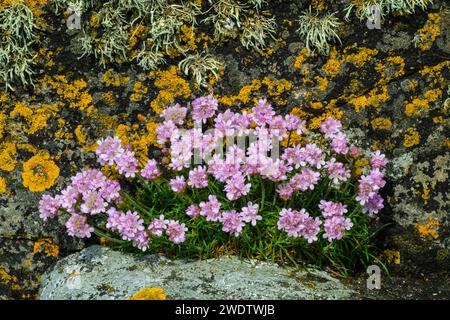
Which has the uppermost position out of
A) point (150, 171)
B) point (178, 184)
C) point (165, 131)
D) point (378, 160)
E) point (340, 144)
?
point (165, 131)

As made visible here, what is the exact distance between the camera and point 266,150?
17.2ft

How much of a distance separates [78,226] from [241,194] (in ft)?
4.35

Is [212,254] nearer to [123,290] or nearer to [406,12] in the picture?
[123,290]

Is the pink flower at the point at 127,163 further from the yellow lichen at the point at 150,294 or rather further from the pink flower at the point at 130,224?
the yellow lichen at the point at 150,294

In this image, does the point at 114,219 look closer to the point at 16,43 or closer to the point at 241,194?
the point at 241,194

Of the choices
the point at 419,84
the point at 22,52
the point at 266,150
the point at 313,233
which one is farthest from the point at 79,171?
the point at 419,84

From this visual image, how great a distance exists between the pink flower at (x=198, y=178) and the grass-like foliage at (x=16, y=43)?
1.74 meters

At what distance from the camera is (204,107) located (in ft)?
18.2

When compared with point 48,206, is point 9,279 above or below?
below

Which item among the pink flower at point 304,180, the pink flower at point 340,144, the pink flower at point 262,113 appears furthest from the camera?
the pink flower at point 262,113

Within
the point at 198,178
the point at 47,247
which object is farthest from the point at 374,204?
the point at 47,247

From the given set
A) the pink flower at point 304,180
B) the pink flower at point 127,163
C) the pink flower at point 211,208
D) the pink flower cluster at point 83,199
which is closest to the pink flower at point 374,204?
the pink flower at point 304,180

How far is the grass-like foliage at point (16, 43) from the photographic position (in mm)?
5699

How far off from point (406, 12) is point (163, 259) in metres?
2.88
